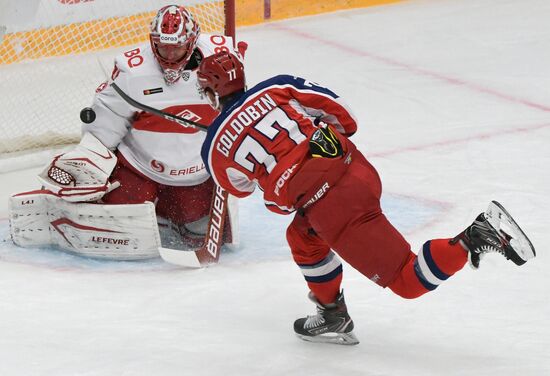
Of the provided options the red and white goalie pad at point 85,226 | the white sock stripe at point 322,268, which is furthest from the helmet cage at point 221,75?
the red and white goalie pad at point 85,226

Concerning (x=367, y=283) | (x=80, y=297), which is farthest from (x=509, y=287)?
(x=80, y=297)

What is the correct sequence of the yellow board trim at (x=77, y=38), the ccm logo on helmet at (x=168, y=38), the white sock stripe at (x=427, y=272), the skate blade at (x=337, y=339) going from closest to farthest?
the white sock stripe at (x=427, y=272) < the skate blade at (x=337, y=339) < the ccm logo on helmet at (x=168, y=38) < the yellow board trim at (x=77, y=38)

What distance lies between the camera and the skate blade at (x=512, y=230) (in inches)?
109

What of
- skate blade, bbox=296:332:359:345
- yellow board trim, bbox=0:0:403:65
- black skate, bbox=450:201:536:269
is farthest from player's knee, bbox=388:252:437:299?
yellow board trim, bbox=0:0:403:65

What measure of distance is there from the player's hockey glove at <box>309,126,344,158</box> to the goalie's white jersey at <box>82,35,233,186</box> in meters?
0.91

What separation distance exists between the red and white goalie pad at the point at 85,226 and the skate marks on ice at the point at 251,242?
3 centimetres

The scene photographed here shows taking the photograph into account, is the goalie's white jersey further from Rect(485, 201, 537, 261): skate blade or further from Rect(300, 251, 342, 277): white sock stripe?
Rect(485, 201, 537, 261): skate blade

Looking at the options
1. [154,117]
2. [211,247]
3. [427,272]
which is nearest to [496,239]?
[427,272]

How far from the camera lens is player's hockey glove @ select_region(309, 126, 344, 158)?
2.92 m

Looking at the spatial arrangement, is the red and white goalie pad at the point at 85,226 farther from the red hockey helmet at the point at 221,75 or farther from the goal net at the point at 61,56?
the goal net at the point at 61,56

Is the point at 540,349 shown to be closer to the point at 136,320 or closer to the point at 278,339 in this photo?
the point at 278,339

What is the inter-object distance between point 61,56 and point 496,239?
112 inches

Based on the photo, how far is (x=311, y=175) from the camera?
2.91 m

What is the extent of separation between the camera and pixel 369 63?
6.11 m
